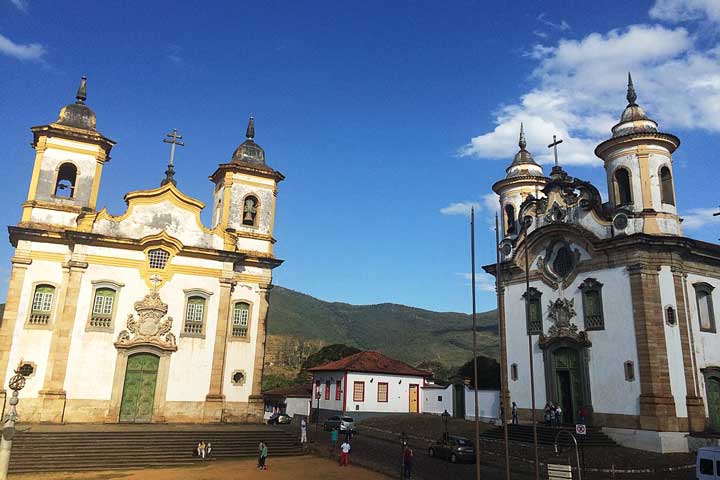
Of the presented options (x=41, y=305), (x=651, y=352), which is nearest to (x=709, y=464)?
(x=651, y=352)

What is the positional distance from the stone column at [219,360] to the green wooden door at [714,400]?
22.5m

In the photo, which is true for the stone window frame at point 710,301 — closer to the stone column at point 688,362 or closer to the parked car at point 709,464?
the stone column at point 688,362

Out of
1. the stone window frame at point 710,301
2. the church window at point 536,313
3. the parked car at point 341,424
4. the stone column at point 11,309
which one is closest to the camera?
the stone column at point 11,309

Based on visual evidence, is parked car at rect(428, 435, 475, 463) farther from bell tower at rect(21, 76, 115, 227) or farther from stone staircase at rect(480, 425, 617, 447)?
bell tower at rect(21, 76, 115, 227)

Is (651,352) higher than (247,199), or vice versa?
(247,199)

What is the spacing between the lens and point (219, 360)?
25922 millimetres

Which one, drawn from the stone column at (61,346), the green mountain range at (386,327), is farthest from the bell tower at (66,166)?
the green mountain range at (386,327)

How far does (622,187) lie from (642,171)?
1.41 metres

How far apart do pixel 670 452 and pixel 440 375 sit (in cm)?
4625

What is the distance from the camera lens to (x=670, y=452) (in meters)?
22.1

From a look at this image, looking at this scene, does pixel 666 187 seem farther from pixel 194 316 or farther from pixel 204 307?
pixel 194 316

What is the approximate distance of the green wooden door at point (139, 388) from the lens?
24.2m

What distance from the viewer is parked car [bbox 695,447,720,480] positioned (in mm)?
14453

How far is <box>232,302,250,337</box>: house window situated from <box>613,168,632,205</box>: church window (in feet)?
64.8
